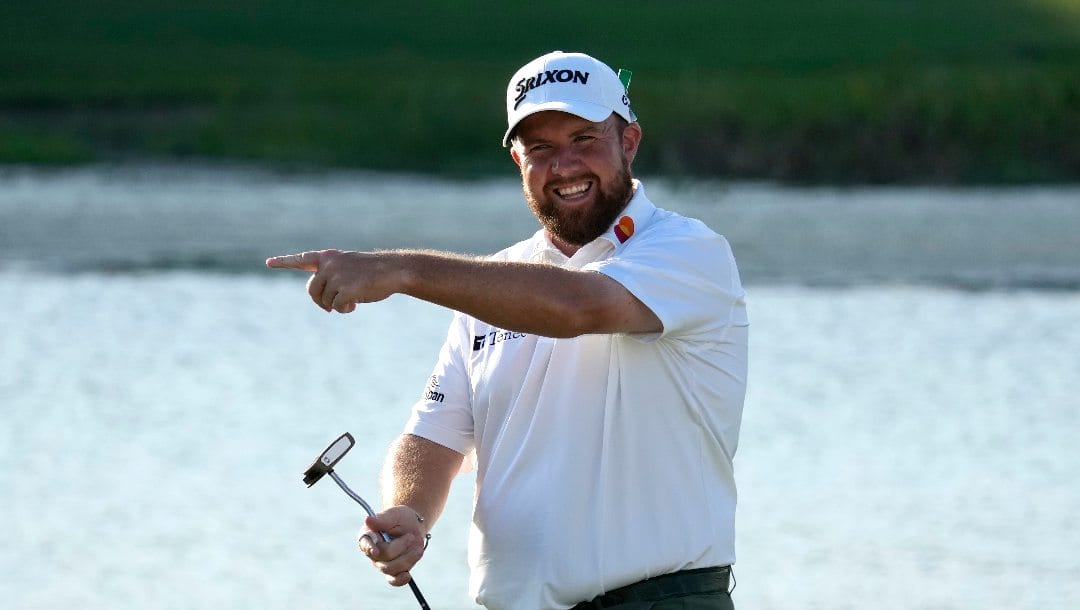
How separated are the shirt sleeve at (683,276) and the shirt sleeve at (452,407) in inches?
17.7

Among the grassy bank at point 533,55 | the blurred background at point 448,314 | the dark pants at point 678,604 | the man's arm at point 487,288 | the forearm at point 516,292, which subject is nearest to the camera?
the man's arm at point 487,288

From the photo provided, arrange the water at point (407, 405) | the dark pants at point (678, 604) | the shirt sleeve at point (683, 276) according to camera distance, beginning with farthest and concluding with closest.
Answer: the water at point (407, 405) < the dark pants at point (678, 604) < the shirt sleeve at point (683, 276)

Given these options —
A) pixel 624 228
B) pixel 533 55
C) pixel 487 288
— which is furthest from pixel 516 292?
pixel 533 55

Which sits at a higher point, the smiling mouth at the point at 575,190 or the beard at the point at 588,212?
the smiling mouth at the point at 575,190

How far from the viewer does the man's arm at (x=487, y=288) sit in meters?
3.55

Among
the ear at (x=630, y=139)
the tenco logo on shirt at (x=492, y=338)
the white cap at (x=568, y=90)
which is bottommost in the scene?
the tenco logo on shirt at (x=492, y=338)

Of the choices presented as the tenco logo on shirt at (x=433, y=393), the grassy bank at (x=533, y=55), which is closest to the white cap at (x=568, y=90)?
the tenco logo on shirt at (x=433, y=393)

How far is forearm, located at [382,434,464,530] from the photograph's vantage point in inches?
169

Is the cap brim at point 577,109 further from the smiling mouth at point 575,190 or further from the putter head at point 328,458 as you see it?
the putter head at point 328,458

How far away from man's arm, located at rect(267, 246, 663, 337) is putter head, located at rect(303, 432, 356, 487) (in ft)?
1.68

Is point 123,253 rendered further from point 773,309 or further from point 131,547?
point 131,547

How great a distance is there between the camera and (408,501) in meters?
4.27

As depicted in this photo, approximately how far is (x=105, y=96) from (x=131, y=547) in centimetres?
2721

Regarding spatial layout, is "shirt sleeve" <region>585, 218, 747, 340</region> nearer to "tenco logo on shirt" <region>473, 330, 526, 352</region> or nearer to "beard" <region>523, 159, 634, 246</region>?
"beard" <region>523, 159, 634, 246</region>
